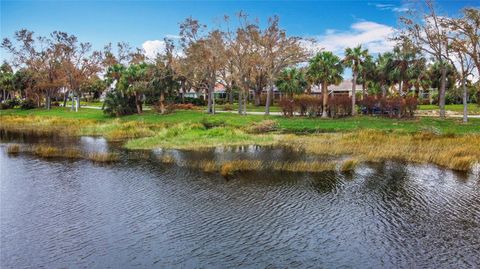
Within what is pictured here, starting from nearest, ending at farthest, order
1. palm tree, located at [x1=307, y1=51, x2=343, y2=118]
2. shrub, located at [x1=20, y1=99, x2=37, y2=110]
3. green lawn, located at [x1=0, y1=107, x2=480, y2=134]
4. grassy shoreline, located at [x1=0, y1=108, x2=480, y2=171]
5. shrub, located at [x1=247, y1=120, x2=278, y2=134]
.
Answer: grassy shoreline, located at [x1=0, y1=108, x2=480, y2=171] < green lawn, located at [x1=0, y1=107, x2=480, y2=134] < shrub, located at [x1=247, y1=120, x2=278, y2=134] < palm tree, located at [x1=307, y1=51, x2=343, y2=118] < shrub, located at [x1=20, y1=99, x2=37, y2=110]

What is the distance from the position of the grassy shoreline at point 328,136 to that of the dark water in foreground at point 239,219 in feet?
12.1

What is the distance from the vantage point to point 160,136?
125 ft

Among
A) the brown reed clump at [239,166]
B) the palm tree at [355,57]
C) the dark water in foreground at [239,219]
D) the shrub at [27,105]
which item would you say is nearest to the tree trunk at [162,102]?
the palm tree at [355,57]

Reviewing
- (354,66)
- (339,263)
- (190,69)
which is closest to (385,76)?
(354,66)

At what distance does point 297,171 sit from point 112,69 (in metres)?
51.3

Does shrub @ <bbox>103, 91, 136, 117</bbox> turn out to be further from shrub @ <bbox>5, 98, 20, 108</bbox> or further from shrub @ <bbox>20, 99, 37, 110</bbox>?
shrub @ <bbox>5, 98, 20, 108</bbox>

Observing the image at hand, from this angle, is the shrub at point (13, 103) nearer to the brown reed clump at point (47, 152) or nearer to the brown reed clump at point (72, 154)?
the brown reed clump at point (47, 152)

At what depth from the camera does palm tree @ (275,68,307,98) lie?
268ft

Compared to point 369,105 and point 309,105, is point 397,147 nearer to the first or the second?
point 369,105

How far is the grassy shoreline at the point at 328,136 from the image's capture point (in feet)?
92.7

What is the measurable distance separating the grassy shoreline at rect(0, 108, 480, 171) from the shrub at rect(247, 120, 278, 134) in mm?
312

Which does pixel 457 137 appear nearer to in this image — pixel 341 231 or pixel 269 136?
pixel 269 136

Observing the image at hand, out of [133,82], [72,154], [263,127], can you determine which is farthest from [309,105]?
[72,154]

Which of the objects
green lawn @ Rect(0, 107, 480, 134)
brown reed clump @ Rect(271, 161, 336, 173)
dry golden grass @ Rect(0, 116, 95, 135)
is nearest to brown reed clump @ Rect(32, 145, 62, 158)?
dry golden grass @ Rect(0, 116, 95, 135)
